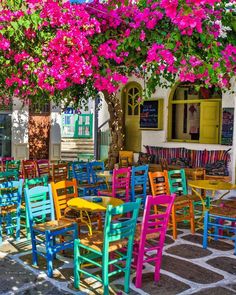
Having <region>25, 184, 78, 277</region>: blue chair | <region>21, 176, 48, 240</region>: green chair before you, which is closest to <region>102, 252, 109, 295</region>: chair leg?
<region>25, 184, 78, 277</region>: blue chair

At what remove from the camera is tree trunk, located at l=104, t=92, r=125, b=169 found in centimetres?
1004

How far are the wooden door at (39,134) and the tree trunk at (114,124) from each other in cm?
447

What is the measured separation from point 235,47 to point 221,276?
290 cm

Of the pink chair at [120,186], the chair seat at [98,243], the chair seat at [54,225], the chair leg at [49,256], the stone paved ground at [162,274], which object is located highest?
the pink chair at [120,186]

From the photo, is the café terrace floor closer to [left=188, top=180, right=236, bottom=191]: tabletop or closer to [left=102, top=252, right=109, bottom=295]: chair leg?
[left=102, top=252, right=109, bottom=295]: chair leg

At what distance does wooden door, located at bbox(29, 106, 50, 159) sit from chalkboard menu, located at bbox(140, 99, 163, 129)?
4288 millimetres

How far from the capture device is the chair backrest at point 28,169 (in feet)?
26.0

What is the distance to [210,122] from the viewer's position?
10.7m

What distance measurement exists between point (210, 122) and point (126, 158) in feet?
8.55

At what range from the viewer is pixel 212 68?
15.6 ft

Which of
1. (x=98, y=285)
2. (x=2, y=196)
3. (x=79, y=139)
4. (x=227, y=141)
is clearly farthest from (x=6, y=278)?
(x=79, y=139)

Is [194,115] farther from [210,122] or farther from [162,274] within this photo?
[162,274]

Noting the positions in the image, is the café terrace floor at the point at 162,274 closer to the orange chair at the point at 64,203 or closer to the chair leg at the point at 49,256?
the chair leg at the point at 49,256

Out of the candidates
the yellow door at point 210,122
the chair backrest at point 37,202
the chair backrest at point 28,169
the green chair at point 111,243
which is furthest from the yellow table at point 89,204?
the yellow door at point 210,122
